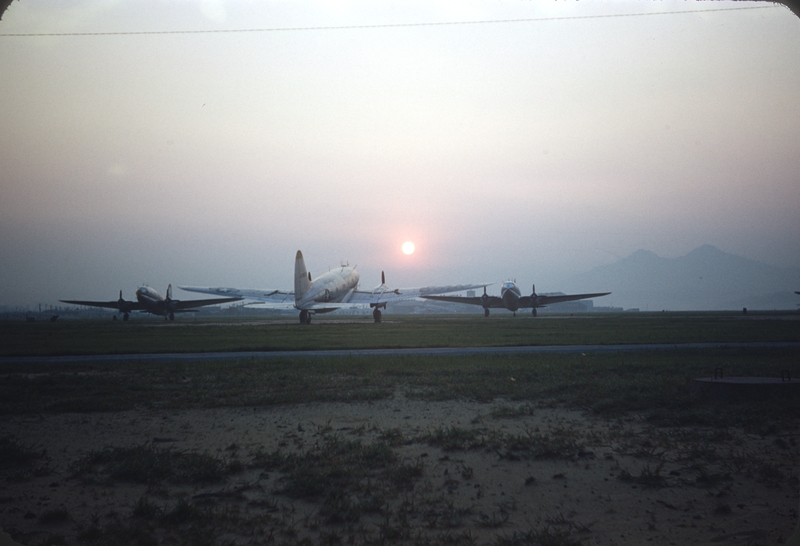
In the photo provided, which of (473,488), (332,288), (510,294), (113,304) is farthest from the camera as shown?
(113,304)

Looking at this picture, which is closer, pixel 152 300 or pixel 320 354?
pixel 320 354

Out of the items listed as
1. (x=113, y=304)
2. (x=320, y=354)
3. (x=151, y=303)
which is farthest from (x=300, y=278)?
(x=113, y=304)

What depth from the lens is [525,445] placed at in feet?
29.3

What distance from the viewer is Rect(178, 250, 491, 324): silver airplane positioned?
54.5 metres

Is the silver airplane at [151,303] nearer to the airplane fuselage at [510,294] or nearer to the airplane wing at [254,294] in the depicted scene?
the airplane wing at [254,294]

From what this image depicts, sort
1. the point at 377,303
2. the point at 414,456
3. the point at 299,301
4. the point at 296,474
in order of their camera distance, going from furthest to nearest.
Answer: the point at 377,303 → the point at 299,301 → the point at 414,456 → the point at 296,474

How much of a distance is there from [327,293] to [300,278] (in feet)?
10.6

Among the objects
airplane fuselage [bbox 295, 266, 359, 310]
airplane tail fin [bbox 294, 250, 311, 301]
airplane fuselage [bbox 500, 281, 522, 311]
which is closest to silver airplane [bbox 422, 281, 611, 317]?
airplane fuselage [bbox 500, 281, 522, 311]

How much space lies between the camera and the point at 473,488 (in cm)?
722

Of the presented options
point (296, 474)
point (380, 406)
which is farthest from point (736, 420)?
point (296, 474)

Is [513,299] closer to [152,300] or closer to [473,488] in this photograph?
[152,300]

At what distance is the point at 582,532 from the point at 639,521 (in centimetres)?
80

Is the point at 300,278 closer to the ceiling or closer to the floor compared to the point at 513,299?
closer to the ceiling

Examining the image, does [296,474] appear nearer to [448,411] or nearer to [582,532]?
[582,532]
